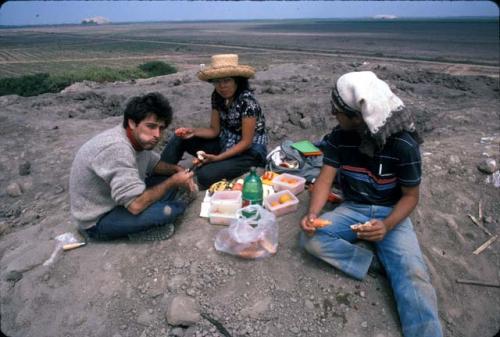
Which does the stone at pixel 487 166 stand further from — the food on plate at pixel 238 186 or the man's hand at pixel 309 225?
the food on plate at pixel 238 186

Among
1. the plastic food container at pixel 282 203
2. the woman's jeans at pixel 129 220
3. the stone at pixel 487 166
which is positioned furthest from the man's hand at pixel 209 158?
A: the stone at pixel 487 166

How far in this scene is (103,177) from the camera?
2678 mm

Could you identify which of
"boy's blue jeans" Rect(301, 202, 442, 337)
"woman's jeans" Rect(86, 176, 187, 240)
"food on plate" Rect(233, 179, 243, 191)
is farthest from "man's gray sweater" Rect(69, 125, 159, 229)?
"boy's blue jeans" Rect(301, 202, 442, 337)

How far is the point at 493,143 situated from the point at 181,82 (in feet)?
31.1

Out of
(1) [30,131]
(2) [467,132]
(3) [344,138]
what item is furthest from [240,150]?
(1) [30,131]

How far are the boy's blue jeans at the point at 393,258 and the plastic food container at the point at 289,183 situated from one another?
0.85 m

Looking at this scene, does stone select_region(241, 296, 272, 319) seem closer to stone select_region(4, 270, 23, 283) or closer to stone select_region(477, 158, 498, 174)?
stone select_region(4, 270, 23, 283)

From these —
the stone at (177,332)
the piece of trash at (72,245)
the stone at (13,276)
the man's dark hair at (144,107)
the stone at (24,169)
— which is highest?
the man's dark hair at (144,107)

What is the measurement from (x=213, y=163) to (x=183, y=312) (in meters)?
2.00

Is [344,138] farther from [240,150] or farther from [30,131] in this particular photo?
[30,131]

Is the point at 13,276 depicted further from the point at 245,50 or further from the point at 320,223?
the point at 245,50

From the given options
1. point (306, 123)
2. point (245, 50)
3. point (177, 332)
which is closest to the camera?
point (177, 332)

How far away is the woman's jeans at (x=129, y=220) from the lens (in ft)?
9.96

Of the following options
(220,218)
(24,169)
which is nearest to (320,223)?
(220,218)
